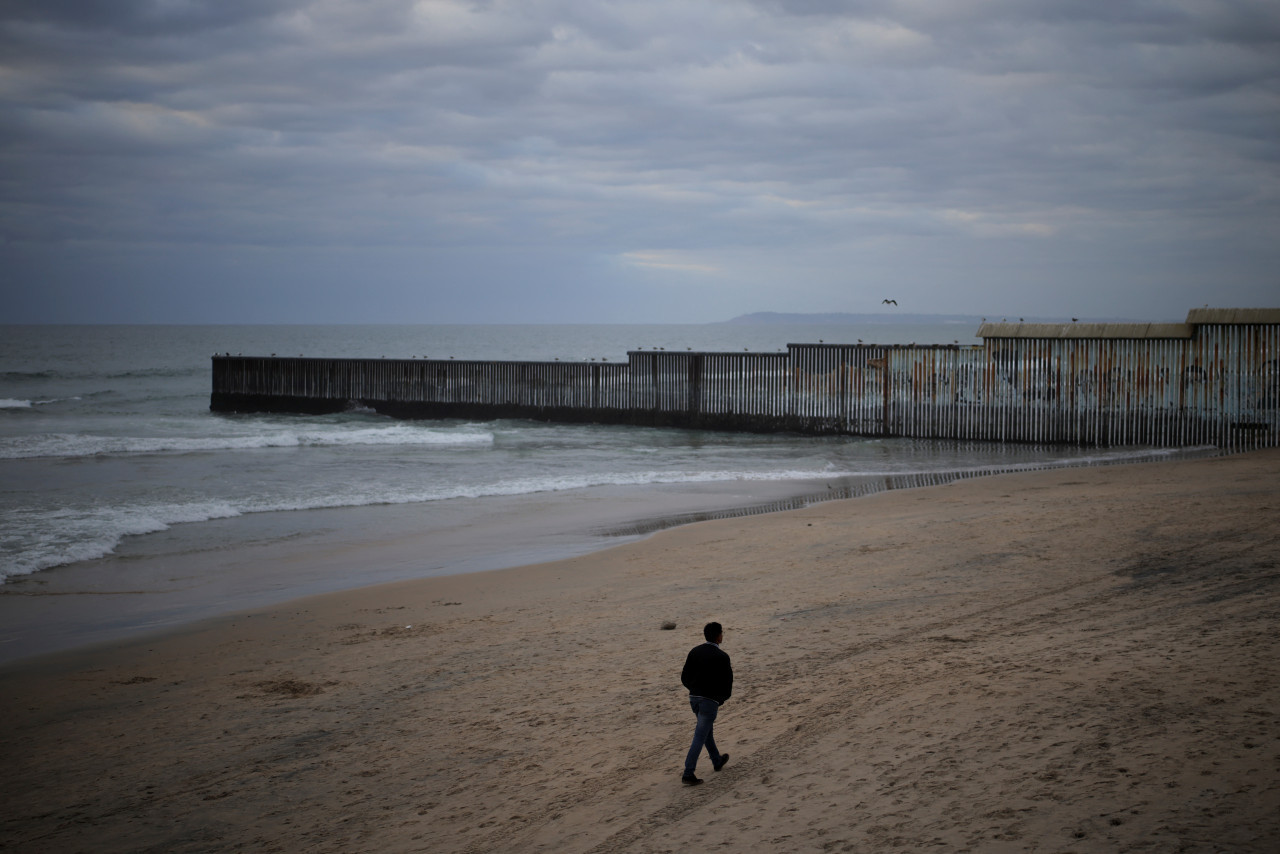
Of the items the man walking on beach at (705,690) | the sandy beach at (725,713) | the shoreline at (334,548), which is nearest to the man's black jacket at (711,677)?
the man walking on beach at (705,690)

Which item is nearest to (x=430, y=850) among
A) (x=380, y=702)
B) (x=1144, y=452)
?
(x=380, y=702)

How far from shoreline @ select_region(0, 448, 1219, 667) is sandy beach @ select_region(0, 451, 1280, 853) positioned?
76 centimetres

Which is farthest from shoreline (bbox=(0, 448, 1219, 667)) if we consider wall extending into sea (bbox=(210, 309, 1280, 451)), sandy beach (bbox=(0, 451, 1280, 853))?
wall extending into sea (bbox=(210, 309, 1280, 451))

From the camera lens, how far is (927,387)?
22.2 m

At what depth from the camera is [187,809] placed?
454 centimetres

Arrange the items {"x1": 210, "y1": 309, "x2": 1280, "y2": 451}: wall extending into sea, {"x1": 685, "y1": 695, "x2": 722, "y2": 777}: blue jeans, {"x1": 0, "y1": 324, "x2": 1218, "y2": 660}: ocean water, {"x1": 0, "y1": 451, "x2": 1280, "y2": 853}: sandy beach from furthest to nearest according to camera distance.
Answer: {"x1": 210, "y1": 309, "x2": 1280, "y2": 451}: wall extending into sea
{"x1": 0, "y1": 324, "x2": 1218, "y2": 660}: ocean water
{"x1": 685, "y1": 695, "x2": 722, "y2": 777}: blue jeans
{"x1": 0, "y1": 451, "x2": 1280, "y2": 853}: sandy beach

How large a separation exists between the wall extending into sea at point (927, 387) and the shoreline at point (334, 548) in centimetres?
321

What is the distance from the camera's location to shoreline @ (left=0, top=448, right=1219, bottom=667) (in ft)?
27.8

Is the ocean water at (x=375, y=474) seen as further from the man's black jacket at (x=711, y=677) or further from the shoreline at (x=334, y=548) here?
the man's black jacket at (x=711, y=677)

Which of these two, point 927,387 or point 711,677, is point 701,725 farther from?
point 927,387

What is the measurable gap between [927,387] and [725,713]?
18.6 m

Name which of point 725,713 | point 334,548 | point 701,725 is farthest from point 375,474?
point 701,725

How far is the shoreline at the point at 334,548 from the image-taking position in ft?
27.8

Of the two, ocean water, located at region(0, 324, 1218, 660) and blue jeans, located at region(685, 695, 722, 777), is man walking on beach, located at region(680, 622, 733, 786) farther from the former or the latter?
ocean water, located at region(0, 324, 1218, 660)
